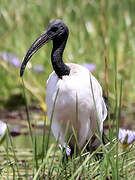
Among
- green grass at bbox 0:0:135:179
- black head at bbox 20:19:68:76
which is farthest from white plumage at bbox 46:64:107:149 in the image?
green grass at bbox 0:0:135:179

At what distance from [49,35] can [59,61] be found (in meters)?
0.14

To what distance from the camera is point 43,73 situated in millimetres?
4578

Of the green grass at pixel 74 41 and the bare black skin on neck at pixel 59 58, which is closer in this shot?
the bare black skin on neck at pixel 59 58

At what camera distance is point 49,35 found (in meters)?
2.47

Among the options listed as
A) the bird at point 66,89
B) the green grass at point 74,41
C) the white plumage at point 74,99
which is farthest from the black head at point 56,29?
the green grass at point 74,41

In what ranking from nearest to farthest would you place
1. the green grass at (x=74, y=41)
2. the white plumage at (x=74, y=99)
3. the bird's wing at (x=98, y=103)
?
the white plumage at (x=74, y=99) < the bird's wing at (x=98, y=103) < the green grass at (x=74, y=41)

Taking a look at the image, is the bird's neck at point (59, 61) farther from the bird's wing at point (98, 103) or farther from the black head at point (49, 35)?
the bird's wing at point (98, 103)

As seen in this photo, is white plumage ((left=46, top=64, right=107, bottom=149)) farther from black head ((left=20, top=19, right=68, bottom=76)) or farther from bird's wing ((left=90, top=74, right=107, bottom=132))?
black head ((left=20, top=19, right=68, bottom=76))

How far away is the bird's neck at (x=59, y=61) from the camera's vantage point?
2.44 metres

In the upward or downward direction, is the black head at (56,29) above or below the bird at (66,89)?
above

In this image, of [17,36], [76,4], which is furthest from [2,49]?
[76,4]

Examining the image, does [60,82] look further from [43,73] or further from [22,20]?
[22,20]

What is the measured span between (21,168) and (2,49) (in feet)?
7.58

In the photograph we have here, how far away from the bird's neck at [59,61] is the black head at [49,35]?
32mm
